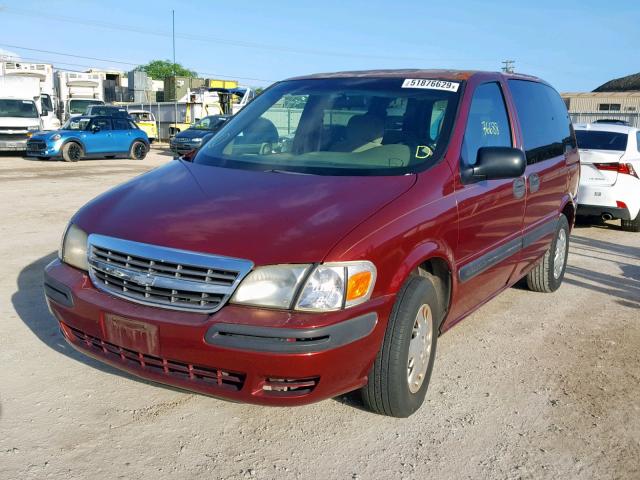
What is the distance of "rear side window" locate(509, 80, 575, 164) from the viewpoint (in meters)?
4.96

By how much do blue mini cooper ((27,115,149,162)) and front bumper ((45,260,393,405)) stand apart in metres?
17.8

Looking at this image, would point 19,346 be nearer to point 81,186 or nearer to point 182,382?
point 182,382

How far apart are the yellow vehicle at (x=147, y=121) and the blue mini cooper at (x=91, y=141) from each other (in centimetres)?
747

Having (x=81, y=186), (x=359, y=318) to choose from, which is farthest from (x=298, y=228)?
(x=81, y=186)

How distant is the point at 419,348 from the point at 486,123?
69.0 inches

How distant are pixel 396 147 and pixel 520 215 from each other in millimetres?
1345

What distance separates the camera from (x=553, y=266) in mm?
5863

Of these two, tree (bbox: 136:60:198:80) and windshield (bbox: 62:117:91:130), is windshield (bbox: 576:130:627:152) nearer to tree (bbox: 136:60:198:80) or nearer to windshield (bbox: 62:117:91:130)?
windshield (bbox: 62:117:91:130)

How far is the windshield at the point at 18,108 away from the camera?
67.7 ft

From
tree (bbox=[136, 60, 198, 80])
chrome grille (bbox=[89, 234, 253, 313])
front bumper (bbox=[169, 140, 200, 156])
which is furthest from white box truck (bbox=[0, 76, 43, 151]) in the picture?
tree (bbox=[136, 60, 198, 80])

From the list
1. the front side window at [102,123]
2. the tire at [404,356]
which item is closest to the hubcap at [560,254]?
the tire at [404,356]

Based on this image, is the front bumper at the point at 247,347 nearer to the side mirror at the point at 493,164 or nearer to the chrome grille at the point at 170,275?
the chrome grille at the point at 170,275

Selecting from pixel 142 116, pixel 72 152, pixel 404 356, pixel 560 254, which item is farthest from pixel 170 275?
pixel 142 116

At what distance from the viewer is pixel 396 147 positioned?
387 cm
